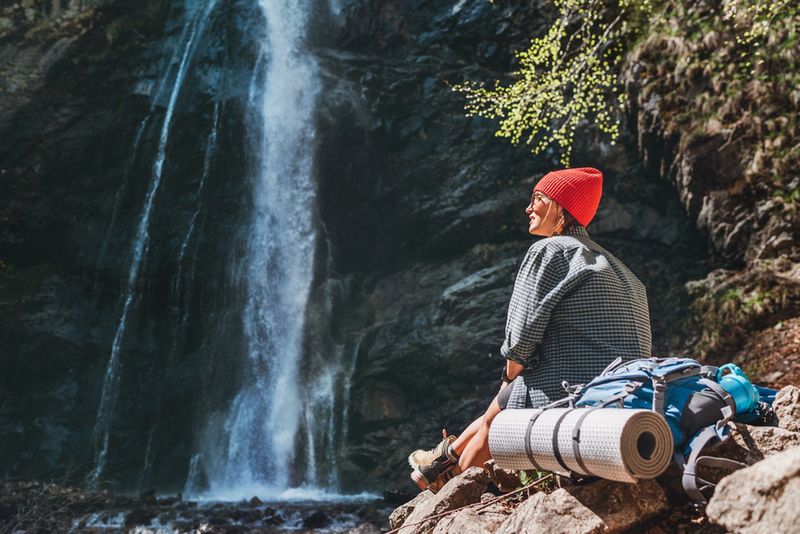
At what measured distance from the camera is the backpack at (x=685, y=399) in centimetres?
235

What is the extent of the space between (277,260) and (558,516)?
519 inches

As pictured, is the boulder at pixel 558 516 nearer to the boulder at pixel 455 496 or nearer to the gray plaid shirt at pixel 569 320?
the gray plaid shirt at pixel 569 320

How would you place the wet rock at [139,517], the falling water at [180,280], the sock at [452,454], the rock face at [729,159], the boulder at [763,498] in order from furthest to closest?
→ the falling water at [180,280]
the wet rock at [139,517]
the rock face at [729,159]
the sock at [452,454]
the boulder at [763,498]

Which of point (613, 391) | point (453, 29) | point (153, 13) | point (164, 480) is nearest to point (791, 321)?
point (613, 391)

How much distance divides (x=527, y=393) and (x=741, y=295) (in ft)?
25.8

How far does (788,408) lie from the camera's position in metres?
2.80

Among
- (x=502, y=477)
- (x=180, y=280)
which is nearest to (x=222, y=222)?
(x=180, y=280)

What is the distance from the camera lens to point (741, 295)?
31.6 feet

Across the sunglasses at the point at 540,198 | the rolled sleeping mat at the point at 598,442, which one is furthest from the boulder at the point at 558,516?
the sunglasses at the point at 540,198

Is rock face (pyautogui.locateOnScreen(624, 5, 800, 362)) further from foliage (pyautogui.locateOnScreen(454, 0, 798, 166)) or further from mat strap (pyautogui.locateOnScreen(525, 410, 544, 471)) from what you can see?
mat strap (pyautogui.locateOnScreen(525, 410, 544, 471))

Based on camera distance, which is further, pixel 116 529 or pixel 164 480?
pixel 164 480

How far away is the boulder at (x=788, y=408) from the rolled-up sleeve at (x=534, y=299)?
3.31ft

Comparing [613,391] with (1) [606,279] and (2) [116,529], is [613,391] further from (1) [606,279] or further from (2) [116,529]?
(2) [116,529]

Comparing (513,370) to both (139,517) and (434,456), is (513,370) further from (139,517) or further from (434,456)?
(139,517)
